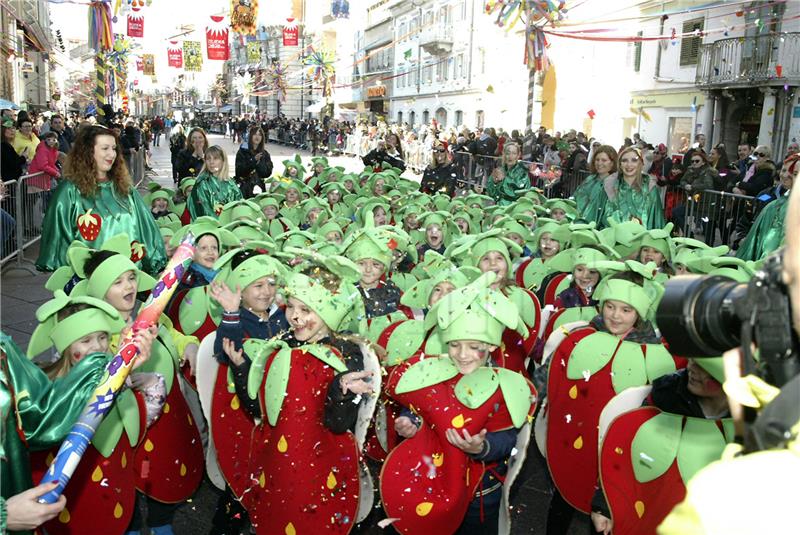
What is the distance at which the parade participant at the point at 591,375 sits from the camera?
3941 mm

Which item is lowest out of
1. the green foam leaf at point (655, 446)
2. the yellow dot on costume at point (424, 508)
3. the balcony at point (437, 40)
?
the yellow dot on costume at point (424, 508)

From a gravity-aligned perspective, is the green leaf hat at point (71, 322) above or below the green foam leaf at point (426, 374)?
above

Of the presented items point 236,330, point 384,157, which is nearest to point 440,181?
point 384,157

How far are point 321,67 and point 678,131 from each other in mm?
29735

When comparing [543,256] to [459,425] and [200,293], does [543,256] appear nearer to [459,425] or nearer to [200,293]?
[200,293]

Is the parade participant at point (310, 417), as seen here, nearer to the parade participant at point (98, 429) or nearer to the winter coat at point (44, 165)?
the parade participant at point (98, 429)

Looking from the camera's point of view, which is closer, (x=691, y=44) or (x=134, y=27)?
(x=134, y=27)

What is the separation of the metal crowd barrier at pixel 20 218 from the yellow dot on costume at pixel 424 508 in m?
8.10

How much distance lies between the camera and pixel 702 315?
4.42 ft

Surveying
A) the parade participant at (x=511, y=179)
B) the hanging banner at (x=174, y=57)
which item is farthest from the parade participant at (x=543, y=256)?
the hanging banner at (x=174, y=57)

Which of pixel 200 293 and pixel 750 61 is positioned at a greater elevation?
pixel 750 61

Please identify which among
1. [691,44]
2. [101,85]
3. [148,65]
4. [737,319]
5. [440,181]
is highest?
[148,65]

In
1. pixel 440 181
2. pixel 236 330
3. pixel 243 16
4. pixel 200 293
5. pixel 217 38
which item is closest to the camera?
pixel 236 330

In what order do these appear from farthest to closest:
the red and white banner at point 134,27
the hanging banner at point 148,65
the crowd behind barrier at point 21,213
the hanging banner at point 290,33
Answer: the hanging banner at point 148,65 < the hanging banner at point 290,33 < the red and white banner at point 134,27 < the crowd behind barrier at point 21,213
